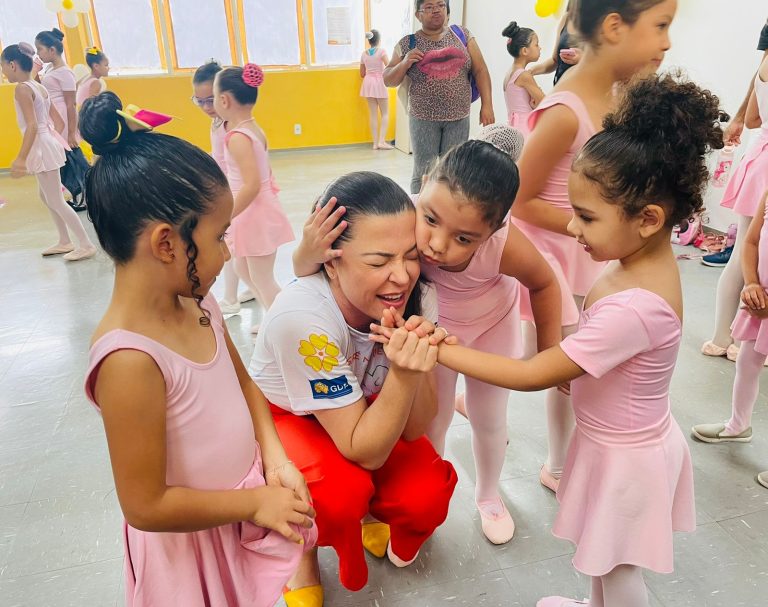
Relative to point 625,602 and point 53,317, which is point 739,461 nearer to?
point 625,602

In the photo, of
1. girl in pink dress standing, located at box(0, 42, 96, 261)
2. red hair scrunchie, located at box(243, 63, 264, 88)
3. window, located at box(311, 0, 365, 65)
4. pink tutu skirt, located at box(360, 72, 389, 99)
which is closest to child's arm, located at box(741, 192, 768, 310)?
red hair scrunchie, located at box(243, 63, 264, 88)

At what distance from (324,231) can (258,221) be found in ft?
5.50

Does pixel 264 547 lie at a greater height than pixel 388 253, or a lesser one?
lesser

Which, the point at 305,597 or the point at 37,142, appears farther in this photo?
the point at 37,142

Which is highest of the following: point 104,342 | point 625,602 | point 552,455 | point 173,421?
point 104,342

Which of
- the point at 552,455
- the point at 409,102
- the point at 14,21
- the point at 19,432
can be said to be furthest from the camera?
the point at 14,21

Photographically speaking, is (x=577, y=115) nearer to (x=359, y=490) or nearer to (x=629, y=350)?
(x=629, y=350)

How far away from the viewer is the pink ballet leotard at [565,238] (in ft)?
4.50

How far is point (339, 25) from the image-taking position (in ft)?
26.8

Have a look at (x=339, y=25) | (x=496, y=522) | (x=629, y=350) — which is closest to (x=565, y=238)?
(x=629, y=350)

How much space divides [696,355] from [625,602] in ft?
5.65

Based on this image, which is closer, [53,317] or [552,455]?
[552,455]

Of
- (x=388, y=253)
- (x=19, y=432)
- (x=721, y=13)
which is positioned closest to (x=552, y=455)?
(x=388, y=253)

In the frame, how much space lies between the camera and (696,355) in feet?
8.42
